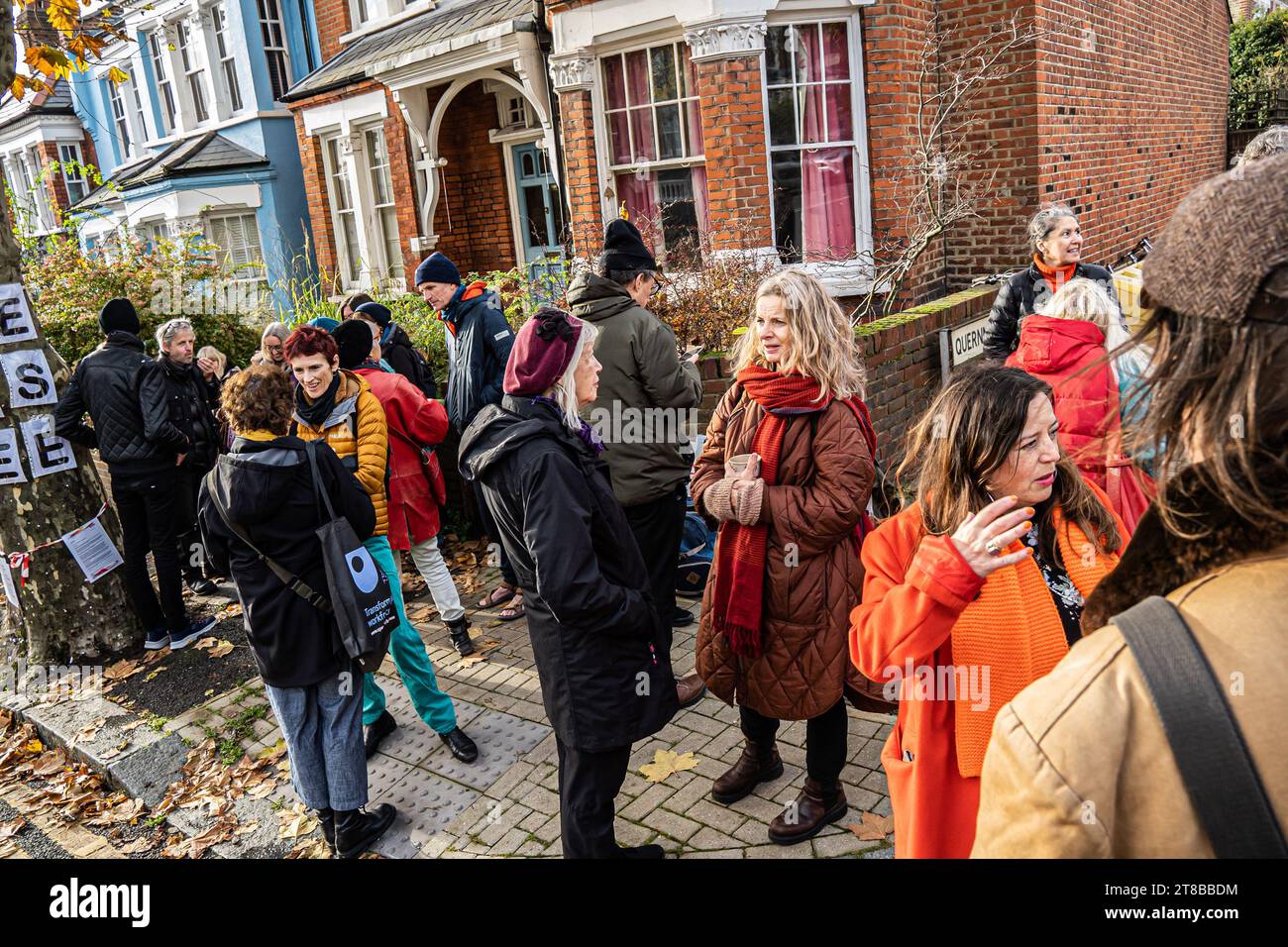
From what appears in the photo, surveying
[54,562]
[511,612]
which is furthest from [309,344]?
[54,562]

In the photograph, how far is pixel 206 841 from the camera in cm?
409

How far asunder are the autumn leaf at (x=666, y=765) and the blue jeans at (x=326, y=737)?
1247mm

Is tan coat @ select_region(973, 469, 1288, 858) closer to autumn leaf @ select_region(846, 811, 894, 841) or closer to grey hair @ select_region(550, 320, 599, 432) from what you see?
grey hair @ select_region(550, 320, 599, 432)

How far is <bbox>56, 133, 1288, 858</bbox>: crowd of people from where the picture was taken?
0.95m

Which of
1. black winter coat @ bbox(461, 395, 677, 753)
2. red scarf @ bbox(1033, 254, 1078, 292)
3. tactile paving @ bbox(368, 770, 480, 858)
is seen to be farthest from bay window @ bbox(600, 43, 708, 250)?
black winter coat @ bbox(461, 395, 677, 753)

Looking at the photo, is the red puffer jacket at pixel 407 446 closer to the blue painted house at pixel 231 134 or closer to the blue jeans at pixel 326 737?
the blue jeans at pixel 326 737

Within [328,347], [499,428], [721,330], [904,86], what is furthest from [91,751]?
[904,86]

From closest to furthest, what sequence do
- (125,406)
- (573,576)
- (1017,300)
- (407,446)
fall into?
(573,576)
(407,446)
(1017,300)
(125,406)

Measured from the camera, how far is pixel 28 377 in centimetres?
587

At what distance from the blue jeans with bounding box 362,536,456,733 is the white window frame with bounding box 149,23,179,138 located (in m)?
18.5

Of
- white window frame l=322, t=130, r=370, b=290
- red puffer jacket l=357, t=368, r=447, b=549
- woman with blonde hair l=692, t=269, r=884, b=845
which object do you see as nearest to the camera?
woman with blonde hair l=692, t=269, r=884, b=845

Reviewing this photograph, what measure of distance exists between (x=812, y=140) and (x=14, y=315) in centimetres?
682

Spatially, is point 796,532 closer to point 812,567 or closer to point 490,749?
point 812,567
